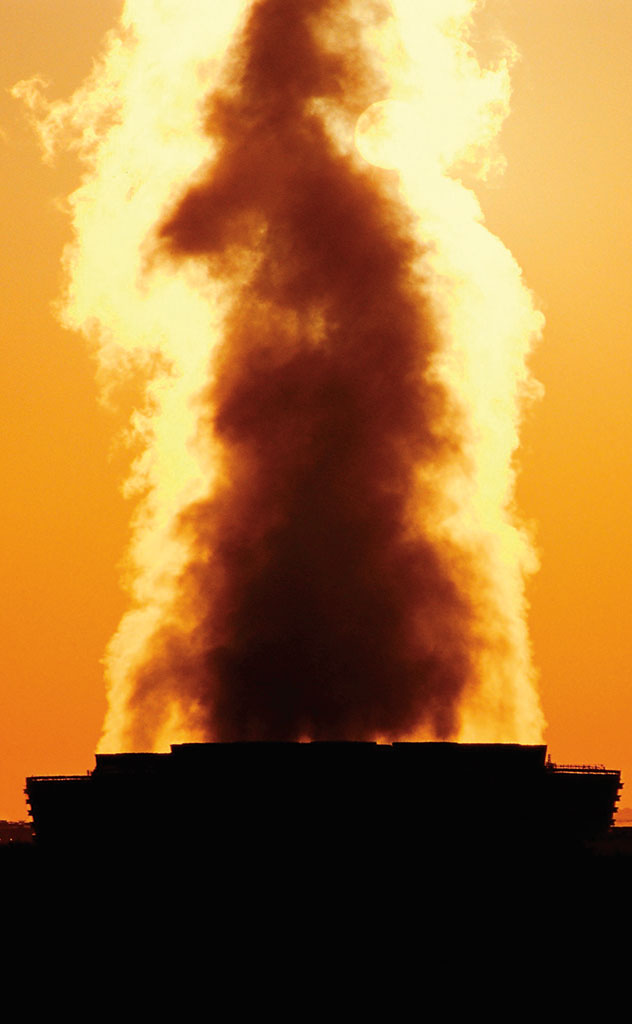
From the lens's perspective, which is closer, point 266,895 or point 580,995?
point 580,995

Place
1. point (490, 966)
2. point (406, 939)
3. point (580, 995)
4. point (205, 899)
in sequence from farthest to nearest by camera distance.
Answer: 1. point (205, 899)
2. point (406, 939)
3. point (490, 966)
4. point (580, 995)

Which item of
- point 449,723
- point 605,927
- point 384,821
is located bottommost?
point 605,927

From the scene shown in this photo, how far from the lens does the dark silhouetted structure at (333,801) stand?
1571 inches

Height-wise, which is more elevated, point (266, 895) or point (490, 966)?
point (266, 895)

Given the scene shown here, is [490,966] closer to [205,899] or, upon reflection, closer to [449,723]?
[205,899]

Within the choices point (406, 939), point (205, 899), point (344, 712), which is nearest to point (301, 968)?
point (406, 939)

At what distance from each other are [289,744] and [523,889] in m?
7.35

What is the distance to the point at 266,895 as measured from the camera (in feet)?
129

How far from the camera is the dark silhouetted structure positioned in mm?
39906

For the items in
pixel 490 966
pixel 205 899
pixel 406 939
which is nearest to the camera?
pixel 490 966

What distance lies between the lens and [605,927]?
37062mm

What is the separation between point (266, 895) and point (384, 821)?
3802mm

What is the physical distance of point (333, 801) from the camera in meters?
40.0

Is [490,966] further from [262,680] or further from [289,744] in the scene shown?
[262,680]
